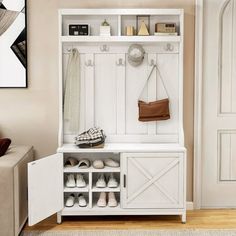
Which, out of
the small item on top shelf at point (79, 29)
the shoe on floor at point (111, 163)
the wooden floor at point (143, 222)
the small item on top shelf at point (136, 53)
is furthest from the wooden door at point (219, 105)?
the small item on top shelf at point (79, 29)

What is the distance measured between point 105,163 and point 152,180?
0.45 metres

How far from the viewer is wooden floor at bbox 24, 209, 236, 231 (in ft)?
12.0

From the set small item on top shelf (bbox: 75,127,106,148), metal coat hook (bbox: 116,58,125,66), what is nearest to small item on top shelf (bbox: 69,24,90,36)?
metal coat hook (bbox: 116,58,125,66)

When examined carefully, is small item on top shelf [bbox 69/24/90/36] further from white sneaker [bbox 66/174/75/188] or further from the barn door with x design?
white sneaker [bbox 66/174/75/188]

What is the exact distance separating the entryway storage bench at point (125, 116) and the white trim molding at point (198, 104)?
0.63 feet

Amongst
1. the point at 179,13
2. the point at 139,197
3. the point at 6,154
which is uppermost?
the point at 179,13

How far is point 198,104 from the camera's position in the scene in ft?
13.1

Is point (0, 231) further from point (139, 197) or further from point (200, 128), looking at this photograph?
point (200, 128)

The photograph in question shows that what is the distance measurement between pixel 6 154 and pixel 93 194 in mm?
906

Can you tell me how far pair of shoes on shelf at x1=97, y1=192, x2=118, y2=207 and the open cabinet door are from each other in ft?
1.10

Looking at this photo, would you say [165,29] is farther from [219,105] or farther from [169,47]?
[219,105]

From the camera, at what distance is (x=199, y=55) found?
3.98m

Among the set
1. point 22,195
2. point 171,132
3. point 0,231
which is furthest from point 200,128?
point 0,231

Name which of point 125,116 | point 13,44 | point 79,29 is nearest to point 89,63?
point 79,29
